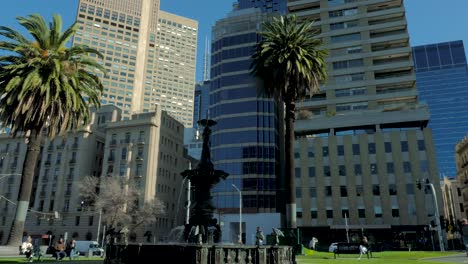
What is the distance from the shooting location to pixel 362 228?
67.0 metres

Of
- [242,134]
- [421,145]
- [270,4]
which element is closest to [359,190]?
[421,145]

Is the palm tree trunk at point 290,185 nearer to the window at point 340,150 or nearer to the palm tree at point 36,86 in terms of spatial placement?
the palm tree at point 36,86

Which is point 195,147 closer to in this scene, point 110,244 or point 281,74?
point 281,74

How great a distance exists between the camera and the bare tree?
237 feet

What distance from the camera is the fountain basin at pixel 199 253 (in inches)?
575

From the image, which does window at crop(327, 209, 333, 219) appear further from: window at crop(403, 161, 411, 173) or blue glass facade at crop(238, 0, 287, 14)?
blue glass facade at crop(238, 0, 287, 14)

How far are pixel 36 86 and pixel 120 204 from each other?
45.8 m

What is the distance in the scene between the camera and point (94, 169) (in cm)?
9244

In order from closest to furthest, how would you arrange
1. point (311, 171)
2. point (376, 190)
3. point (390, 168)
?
1. point (376, 190)
2. point (390, 168)
3. point (311, 171)

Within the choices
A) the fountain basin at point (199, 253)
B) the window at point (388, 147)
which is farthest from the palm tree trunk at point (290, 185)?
the window at point (388, 147)

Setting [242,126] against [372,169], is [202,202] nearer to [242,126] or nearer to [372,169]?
[372,169]

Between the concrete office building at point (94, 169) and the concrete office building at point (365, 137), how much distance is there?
106ft

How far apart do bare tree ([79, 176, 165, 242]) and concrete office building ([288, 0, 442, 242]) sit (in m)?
30.1

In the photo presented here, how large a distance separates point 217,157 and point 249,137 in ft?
27.6
